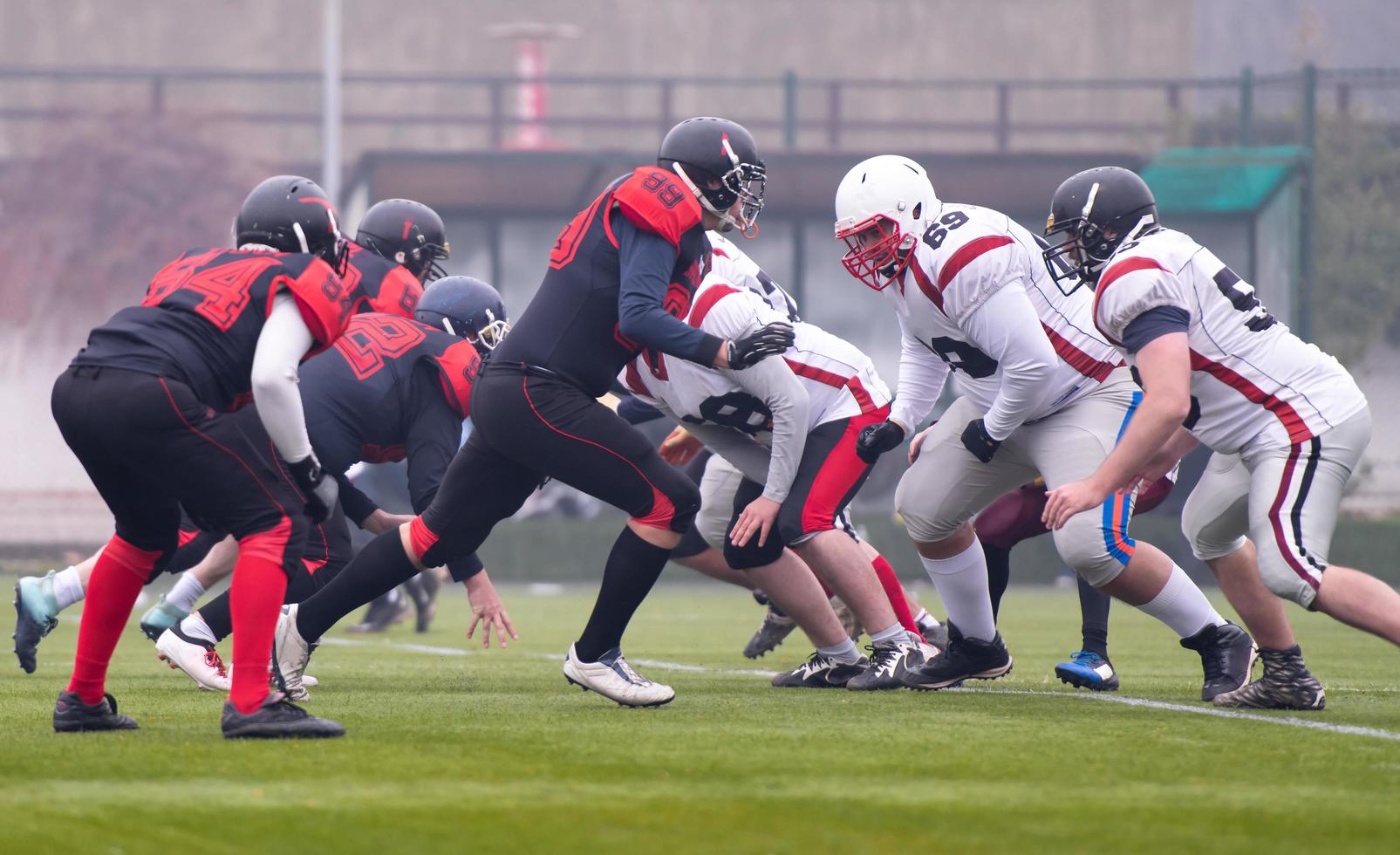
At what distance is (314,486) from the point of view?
498 centimetres

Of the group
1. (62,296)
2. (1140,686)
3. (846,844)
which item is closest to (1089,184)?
(1140,686)

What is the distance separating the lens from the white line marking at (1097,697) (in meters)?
5.20

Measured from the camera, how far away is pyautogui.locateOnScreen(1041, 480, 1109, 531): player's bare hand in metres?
5.42

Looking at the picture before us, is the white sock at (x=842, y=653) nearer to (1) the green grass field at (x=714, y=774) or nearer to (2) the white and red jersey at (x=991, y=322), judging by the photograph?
(1) the green grass field at (x=714, y=774)

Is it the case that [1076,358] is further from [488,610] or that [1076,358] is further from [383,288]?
[383,288]

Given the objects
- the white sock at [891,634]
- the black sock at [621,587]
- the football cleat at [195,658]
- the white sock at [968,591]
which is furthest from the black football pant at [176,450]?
the white sock at [968,591]

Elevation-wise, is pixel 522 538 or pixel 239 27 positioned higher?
pixel 239 27

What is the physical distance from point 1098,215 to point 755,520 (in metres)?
1.49

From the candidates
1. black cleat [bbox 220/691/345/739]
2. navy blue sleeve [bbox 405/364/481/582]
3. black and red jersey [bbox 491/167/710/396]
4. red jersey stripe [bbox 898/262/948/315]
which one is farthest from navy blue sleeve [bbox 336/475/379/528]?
red jersey stripe [bbox 898/262/948/315]

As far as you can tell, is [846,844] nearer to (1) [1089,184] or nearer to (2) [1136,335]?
(2) [1136,335]

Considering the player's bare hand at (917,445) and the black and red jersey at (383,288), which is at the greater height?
the black and red jersey at (383,288)

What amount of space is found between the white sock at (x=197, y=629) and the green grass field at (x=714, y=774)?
0.21 m

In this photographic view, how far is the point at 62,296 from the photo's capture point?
23.7 metres

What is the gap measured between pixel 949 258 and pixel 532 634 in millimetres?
4904
